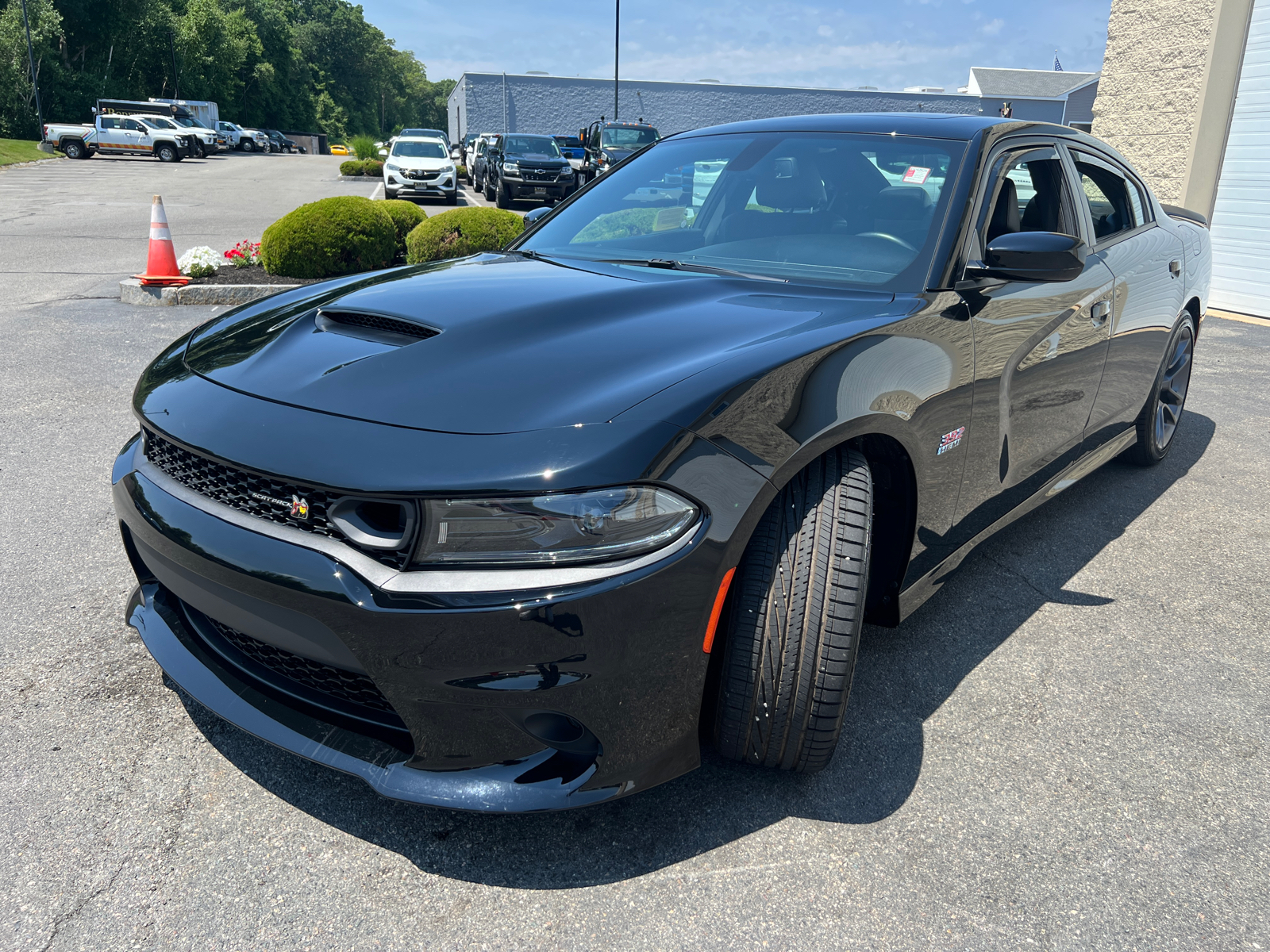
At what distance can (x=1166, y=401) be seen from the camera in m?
4.54

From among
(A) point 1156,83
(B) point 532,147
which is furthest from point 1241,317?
(B) point 532,147

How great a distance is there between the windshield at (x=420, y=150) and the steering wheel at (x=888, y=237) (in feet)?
64.5

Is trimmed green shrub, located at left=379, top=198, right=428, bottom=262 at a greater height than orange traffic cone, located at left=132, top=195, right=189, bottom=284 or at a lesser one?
greater

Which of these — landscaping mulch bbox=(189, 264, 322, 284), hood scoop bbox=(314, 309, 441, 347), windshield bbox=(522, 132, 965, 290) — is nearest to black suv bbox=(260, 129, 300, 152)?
landscaping mulch bbox=(189, 264, 322, 284)

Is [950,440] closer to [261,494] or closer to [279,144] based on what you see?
[261,494]

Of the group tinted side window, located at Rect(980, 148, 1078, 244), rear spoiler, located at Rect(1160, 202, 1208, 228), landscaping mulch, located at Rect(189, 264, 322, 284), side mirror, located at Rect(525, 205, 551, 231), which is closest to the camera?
tinted side window, located at Rect(980, 148, 1078, 244)

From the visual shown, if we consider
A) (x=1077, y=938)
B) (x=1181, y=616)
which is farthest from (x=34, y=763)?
(x=1181, y=616)

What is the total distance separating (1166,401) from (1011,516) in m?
2.09

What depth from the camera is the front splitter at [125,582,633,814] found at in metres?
1.70

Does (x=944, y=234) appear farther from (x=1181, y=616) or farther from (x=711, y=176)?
(x=1181, y=616)

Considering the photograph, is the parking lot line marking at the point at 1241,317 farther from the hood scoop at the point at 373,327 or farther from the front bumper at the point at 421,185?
the front bumper at the point at 421,185

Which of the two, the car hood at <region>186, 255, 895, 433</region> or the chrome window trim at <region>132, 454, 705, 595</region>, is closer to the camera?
the chrome window trim at <region>132, 454, 705, 595</region>

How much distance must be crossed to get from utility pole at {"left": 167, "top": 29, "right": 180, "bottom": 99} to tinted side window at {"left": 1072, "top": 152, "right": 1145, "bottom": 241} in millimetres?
74186

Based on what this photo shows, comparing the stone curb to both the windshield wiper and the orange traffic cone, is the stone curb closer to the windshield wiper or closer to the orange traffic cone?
the orange traffic cone
